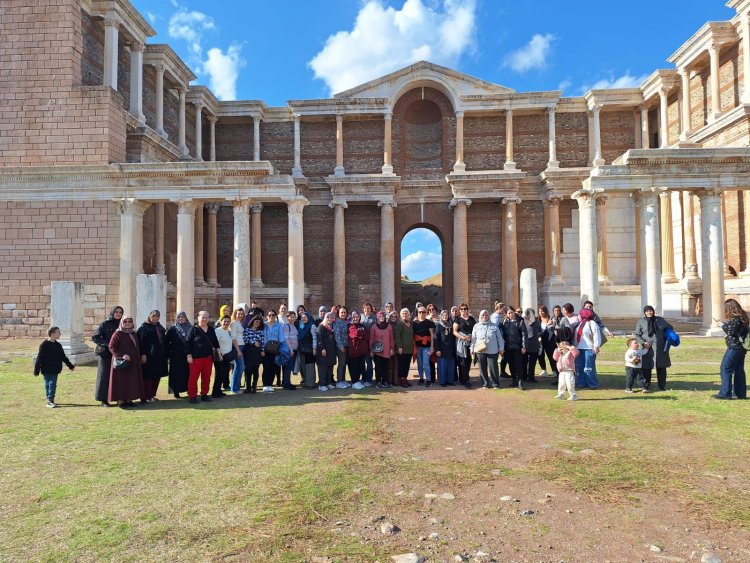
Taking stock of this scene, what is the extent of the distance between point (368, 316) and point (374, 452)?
5274 millimetres

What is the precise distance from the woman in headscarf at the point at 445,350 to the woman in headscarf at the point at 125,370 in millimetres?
5914

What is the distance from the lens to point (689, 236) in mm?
22750

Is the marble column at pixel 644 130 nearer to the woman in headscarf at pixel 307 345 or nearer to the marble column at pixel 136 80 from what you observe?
the woman in headscarf at pixel 307 345

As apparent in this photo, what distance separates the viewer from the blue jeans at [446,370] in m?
11.0

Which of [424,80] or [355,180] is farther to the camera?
[424,80]

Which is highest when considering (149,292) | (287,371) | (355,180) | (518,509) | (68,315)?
(355,180)

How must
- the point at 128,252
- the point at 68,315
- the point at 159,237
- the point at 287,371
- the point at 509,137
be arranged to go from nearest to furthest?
1. the point at 287,371
2. the point at 68,315
3. the point at 128,252
4. the point at 159,237
5. the point at 509,137

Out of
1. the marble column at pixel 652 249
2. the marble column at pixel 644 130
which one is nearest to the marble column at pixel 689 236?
the marble column at pixel 644 130

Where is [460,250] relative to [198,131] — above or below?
below

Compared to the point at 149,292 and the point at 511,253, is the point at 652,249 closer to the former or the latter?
the point at 511,253

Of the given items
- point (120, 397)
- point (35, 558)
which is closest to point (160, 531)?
point (35, 558)

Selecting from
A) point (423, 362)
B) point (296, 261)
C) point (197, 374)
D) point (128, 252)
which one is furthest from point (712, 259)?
point (128, 252)

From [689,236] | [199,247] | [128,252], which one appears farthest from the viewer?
[199,247]

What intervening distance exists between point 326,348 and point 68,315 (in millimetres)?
8168
